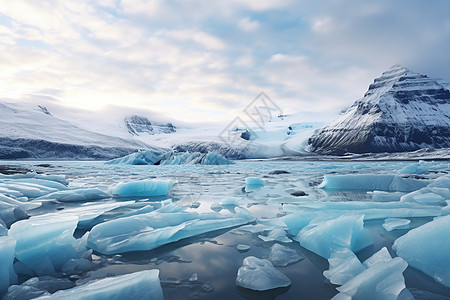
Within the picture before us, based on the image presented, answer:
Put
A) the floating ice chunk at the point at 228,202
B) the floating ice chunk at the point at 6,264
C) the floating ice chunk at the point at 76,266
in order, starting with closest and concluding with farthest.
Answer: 1. the floating ice chunk at the point at 6,264
2. the floating ice chunk at the point at 76,266
3. the floating ice chunk at the point at 228,202

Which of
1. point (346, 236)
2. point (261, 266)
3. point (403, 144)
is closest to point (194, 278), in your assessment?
point (261, 266)

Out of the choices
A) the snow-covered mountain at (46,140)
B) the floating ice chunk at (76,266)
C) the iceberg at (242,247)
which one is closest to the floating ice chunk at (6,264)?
the floating ice chunk at (76,266)

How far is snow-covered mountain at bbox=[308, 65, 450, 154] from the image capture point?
86.1 m

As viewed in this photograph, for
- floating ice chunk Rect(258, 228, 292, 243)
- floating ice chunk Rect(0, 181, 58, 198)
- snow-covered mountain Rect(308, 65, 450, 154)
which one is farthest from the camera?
snow-covered mountain Rect(308, 65, 450, 154)

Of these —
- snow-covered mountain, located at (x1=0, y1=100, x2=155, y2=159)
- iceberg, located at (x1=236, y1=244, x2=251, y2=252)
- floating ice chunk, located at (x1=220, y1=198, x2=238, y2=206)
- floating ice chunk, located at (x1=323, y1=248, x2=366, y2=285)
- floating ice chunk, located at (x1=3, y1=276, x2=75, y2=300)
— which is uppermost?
snow-covered mountain, located at (x1=0, y1=100, x2=155, y2=159)

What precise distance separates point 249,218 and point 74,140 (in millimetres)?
80061

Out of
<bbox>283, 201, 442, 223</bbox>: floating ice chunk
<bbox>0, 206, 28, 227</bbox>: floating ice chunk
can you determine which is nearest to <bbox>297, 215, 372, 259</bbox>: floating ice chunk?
<bbox>283, 201, 442, 223</bbox>: floating ice chunk

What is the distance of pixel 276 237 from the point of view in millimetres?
2715

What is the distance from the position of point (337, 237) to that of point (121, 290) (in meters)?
1.76

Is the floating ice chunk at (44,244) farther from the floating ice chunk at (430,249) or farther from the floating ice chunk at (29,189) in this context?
the floating ice chunk at (29,189)

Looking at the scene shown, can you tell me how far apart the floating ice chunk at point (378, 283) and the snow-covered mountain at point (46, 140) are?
224 ft

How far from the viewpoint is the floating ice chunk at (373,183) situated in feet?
20.8

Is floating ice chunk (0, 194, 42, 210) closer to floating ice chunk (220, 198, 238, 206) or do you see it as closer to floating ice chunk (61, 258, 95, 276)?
floating ice chunk (61, 258, 95, 276)

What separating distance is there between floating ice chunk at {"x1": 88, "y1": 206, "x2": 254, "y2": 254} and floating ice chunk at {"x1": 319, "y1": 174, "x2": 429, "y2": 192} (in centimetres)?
490
